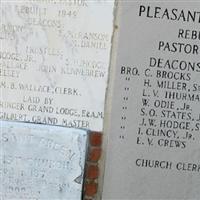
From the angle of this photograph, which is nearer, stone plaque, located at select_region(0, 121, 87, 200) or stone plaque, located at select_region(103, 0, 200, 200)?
stone plaque, located at select_region(103, 0, 200, 200)

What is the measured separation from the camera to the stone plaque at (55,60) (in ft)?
9.94

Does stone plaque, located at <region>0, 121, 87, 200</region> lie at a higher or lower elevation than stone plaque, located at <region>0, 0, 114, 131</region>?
lower

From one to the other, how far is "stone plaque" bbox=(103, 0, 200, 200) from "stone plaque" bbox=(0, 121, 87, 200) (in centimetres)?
21

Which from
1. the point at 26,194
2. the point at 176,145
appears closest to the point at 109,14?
the point at 176,145

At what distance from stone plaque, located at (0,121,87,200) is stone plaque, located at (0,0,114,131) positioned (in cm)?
9

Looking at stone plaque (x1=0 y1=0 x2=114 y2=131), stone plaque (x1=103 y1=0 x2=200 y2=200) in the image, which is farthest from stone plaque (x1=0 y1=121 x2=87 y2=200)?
stone plaque (x1=103 y1=0 x2=200 y2=200)

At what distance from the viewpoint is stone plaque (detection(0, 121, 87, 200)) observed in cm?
312

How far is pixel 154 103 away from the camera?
307 centimetres

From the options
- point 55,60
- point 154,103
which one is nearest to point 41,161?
point 55,60

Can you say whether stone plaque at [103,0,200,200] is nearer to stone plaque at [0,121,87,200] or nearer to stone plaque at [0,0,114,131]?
stone plaque at [0,0,114,131]

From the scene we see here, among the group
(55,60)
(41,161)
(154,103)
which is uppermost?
(55,60)

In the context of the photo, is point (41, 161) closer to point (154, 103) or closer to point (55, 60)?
point (55, 60)

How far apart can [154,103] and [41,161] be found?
0.81 meters

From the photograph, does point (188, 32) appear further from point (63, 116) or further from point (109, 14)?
point (63, 116)
